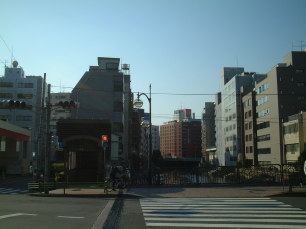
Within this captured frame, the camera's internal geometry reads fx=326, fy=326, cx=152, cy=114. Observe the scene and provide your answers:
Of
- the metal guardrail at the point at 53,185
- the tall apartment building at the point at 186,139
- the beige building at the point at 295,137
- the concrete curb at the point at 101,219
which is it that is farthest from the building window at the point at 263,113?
the tall apartment building at the point at 186,139

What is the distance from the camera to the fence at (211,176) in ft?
74.1

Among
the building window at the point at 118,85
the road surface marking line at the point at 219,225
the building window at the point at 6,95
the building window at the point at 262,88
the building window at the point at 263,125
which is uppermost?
the building window at the point at 262,88

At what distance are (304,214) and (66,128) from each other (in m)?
21.0

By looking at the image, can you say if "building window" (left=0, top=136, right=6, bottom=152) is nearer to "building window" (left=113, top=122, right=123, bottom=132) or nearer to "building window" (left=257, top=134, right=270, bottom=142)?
"building window" (left=113, top=122, right=123, bottom=132)

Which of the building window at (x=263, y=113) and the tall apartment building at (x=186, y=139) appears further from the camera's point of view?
the tall apartment building at (x=186, y=139)

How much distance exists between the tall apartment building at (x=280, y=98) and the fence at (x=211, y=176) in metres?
45.3

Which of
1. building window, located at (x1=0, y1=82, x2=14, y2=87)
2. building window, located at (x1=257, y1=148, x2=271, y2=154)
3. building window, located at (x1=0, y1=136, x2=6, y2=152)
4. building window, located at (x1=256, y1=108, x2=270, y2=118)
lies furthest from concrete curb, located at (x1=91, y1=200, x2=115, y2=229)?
building window, located at (x1=0, y1=82, x2=14, y2=87)

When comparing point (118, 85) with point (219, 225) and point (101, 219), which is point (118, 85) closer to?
point (101, 219)

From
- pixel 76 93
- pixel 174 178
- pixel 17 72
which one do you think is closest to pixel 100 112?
pixel 76 93

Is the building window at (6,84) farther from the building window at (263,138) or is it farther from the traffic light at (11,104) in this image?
the traffic light at (11,104)

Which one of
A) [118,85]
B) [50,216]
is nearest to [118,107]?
[118,85]

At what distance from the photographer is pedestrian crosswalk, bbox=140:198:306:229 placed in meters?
9.92

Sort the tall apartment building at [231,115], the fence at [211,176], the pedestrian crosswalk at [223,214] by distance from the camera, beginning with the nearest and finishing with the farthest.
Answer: the pedestrian crosswalk at [223,214], the fence at [211,176], the tall apartment building at [231,115]

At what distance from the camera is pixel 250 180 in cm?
2356
